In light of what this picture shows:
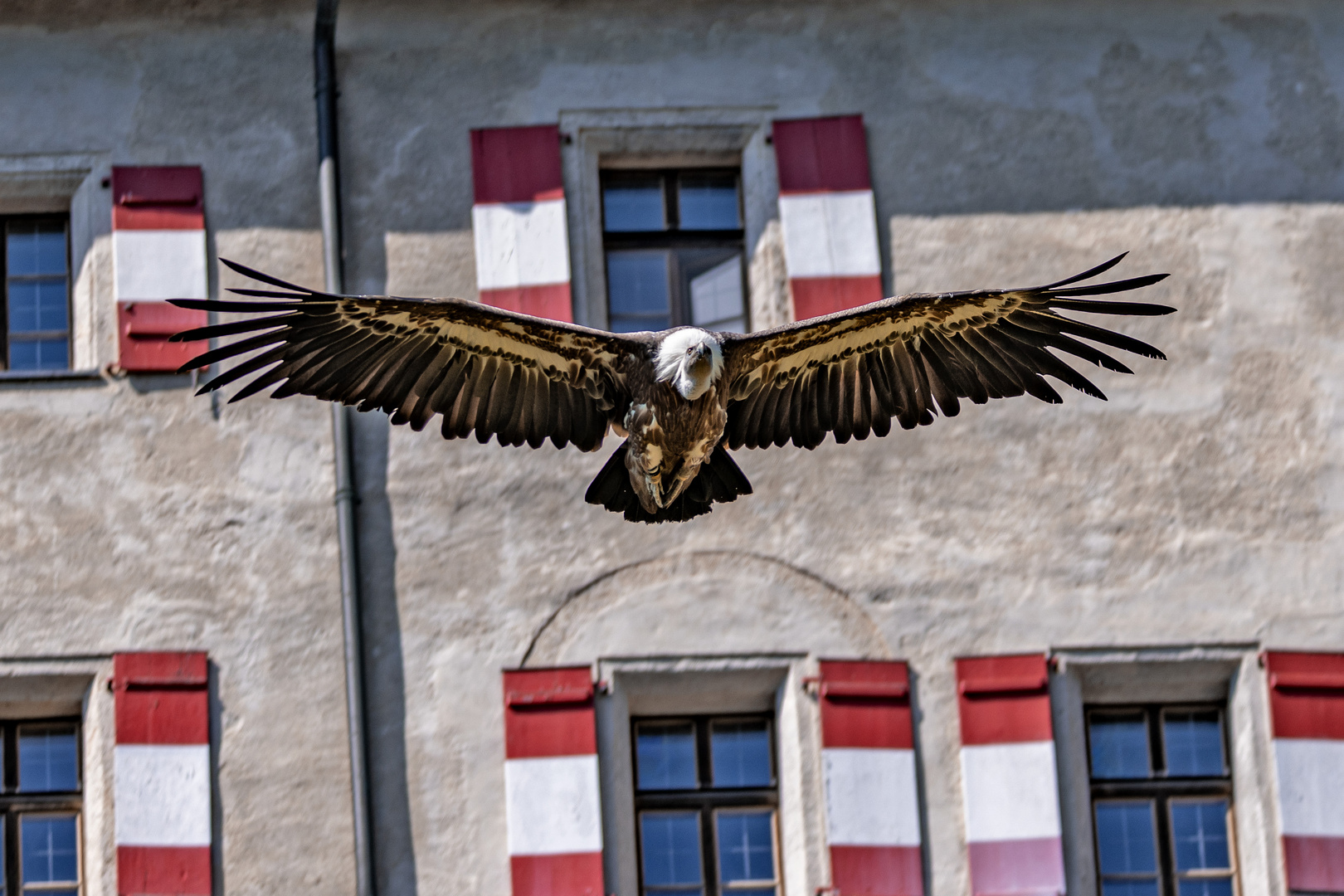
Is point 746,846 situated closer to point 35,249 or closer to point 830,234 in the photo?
point 830,234

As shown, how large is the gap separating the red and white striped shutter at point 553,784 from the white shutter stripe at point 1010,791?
1.77 m

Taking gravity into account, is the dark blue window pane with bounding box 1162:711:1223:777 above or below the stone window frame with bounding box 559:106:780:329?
below

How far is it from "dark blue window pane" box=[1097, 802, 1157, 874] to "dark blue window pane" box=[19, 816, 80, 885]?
4951 millimetres

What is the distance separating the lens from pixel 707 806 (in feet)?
46.0

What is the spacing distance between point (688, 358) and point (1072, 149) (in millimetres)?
4267

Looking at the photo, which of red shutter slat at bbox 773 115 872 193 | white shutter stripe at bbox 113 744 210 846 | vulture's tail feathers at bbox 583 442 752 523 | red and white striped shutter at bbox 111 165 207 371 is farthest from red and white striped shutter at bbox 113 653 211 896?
red shutter slat at bbox 773 115 872 193

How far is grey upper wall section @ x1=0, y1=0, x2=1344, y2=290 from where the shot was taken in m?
14.8

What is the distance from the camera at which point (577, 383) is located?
39.6 feet

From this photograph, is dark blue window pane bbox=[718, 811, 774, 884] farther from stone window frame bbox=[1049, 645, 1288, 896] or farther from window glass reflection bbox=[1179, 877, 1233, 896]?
window glass reflection bbox=[1179, 877, 1233, 896]

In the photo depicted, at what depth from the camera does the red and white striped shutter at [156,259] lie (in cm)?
1427

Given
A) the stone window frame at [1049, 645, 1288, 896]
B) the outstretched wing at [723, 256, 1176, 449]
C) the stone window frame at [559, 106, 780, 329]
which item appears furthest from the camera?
the stone window frame at [559, 106, 780, 329]

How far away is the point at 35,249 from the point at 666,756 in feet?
13.9

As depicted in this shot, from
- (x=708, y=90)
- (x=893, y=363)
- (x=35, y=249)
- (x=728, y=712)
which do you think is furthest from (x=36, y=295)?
(x=893, y=363)

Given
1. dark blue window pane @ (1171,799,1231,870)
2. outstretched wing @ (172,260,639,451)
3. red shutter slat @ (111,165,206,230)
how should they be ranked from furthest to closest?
red shutter slat @ (111,165,206,230) → dark blue window pane @ (1171,799,1231,870) → outstretched wing @ (172,260,639,451)
